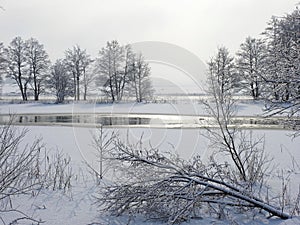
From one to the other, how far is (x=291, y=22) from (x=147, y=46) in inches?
252

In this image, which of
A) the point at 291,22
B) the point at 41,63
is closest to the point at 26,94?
the point at 41,63

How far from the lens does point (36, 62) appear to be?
48062 millimetres

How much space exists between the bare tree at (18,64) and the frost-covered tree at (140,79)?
56.3ft

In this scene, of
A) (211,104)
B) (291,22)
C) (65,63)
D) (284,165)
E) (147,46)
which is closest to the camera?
(291,22)

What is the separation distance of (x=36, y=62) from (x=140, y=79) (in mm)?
17213

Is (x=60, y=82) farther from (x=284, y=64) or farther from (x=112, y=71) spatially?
(x=284, y=64)

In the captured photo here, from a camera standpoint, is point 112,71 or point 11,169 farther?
point 112,71

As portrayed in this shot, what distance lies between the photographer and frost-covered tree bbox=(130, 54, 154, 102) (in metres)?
41.6

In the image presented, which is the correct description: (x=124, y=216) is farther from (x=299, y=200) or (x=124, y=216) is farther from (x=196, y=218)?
(x=299, y=200)

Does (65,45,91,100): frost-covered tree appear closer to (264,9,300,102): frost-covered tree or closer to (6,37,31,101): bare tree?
(6,37,31,101): bare tree

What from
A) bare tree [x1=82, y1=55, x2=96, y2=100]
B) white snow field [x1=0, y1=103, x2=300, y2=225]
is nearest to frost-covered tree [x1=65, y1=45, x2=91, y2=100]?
bare tree [x1=82, y1=55, x2=96, y2=100]

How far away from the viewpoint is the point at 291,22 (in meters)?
6.02

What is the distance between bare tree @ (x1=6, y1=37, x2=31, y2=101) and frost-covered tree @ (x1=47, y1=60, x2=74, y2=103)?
405 cm

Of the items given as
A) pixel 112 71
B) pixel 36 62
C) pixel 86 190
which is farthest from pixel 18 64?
pixel 86 190
